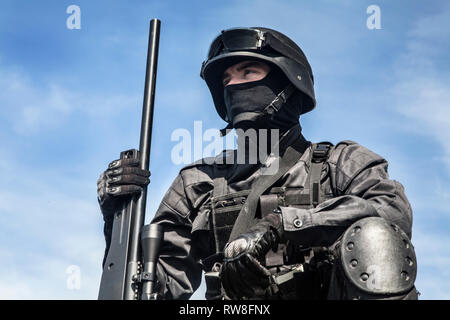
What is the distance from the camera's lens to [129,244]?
758cm

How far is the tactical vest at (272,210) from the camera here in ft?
21.5

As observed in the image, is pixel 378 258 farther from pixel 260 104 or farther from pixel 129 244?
pixel 129 244

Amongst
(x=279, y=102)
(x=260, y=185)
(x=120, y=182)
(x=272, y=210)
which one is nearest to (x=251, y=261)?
(x=272, y=210)

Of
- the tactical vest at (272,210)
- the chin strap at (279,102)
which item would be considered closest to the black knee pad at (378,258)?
the tactical vest at (272,210)

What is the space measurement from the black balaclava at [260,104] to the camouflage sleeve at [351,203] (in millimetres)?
809

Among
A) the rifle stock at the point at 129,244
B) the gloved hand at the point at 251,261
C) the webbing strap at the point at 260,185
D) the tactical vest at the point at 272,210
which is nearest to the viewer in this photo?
the gloved hand at the point at 251,261

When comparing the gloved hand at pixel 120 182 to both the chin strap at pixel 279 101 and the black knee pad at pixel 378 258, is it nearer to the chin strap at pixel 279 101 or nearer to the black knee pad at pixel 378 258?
the chin strap at pixel 279 101

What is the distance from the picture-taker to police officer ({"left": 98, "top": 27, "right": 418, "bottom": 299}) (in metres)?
5.81

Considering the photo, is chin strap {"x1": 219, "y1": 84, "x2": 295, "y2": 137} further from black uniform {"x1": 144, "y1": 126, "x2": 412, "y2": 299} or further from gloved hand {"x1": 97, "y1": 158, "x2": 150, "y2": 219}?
gloved hand {"x1": 97, "y1": 158, "x2": 150, "y2": 219}

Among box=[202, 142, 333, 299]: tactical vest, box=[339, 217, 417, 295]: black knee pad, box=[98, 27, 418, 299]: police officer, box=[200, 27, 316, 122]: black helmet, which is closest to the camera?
box=[339, 217, 417, 295]: black knee pad

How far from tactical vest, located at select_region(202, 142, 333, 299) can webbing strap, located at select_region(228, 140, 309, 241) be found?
69 millimetres

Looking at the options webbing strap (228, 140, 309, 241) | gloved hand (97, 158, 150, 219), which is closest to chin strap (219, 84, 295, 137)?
webbing strap (228, 140, 309, 241)
